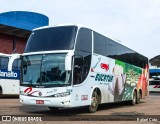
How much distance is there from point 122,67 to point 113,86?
1.76 m

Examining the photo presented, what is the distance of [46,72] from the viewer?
13.3m

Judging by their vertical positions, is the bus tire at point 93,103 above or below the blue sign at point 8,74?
below

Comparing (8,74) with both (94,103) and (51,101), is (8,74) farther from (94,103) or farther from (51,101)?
(51,101)


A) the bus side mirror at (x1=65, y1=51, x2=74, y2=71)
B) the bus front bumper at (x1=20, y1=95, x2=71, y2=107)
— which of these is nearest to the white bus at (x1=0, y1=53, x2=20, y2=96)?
the bus front bumper at (x1=20, y1=95, x2=71, y2=107)

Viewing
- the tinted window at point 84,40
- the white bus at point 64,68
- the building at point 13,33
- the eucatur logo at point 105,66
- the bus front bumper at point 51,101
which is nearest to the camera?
the bus front bumper at point 51,101

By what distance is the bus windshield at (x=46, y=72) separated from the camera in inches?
518

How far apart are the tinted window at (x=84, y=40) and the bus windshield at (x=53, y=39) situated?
1.03 ft

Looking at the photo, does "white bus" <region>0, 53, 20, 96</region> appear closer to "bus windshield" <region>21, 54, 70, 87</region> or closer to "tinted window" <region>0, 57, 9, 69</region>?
"tinted window" <region>0, 57, 9, 69</region>

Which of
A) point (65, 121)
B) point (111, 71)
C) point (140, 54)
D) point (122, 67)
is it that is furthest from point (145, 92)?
point (65, 121)

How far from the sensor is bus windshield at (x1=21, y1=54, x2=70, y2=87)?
13.2m

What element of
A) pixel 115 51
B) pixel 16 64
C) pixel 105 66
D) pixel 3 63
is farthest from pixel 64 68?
pixel 16 64

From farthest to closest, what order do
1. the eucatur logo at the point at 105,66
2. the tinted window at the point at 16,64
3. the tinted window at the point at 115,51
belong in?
the tinted window at the point at 16,64 → the eucatur logo at the point at 105,66 → the tinted window at the point at 115,51

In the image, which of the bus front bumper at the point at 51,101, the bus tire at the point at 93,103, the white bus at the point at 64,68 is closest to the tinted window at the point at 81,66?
the white bus at the point at 64,68

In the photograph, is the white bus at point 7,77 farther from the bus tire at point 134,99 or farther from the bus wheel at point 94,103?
the bus wheel at point 94,103
